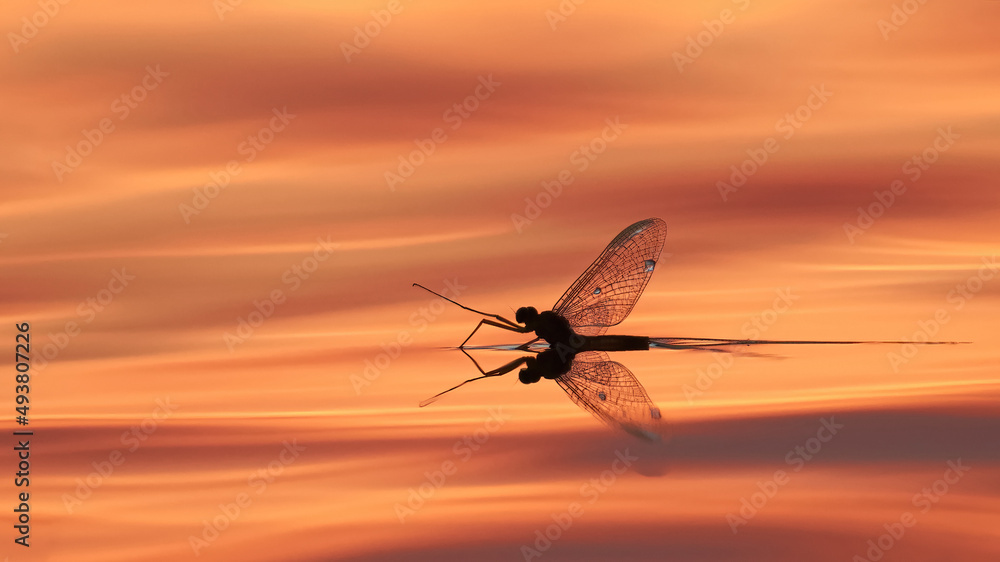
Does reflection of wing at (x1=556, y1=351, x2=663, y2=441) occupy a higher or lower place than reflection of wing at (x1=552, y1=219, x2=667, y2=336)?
lower

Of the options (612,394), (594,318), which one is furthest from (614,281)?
(612,394)

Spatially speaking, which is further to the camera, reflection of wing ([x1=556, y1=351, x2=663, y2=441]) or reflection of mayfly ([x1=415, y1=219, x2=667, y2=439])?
reflection of mayfly ([x1=415, y1=219, x2=667, y2=439])

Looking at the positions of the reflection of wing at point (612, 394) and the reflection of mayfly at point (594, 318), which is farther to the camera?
the reflection of mayfly at point (594, 318)

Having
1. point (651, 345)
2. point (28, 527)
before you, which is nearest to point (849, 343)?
point (651, 345)

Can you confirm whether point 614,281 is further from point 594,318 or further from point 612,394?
point 612,394

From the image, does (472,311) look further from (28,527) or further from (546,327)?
(28,527)
